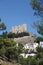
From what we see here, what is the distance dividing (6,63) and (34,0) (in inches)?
136

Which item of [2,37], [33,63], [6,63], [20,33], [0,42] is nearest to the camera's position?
[6,63]

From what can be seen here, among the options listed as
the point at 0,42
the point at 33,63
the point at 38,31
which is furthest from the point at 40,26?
the point at 0,42

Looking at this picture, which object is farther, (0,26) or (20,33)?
(20,33)

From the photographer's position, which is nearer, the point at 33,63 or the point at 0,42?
the point at 33,63

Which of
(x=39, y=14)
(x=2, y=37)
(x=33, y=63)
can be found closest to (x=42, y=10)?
(x=39, y=14)

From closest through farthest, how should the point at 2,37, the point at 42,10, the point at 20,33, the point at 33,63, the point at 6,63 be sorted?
the point at 6,63 < the point at 42,10 < the point at 33,63 < the point at 2,37 < the point at 20,33

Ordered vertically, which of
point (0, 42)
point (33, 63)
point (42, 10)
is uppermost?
point (42, 10)

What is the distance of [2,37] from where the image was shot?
2920cm

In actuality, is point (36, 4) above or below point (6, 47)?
above

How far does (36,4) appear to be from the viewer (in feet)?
43.3

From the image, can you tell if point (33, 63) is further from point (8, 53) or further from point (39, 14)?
point (39, 14)

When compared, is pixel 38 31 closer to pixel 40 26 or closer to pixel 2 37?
pixel 40 26

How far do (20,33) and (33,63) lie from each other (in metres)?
79.7

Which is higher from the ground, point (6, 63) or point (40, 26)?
point (40, 26)
